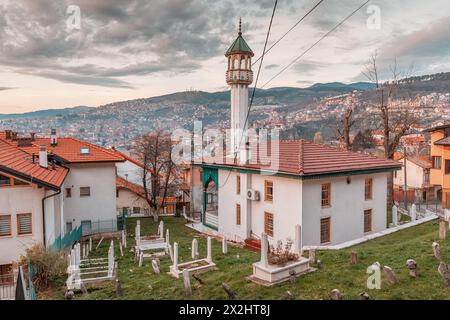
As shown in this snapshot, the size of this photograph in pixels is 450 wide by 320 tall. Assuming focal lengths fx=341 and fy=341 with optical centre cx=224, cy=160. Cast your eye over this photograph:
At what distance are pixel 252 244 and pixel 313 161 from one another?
528 cm

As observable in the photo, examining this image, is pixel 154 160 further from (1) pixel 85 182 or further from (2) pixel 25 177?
(2) pixel 25 177

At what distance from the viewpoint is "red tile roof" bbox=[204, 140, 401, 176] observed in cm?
1588

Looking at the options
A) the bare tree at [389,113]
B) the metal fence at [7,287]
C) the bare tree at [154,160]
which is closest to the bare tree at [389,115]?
the bare tree at [389,113]

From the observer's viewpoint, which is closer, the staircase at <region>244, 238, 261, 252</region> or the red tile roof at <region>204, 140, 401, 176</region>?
the red tile roof at <region>204, 140, 401, 176</region>

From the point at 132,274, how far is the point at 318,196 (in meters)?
8.82

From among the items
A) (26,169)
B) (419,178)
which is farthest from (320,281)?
(419,178)

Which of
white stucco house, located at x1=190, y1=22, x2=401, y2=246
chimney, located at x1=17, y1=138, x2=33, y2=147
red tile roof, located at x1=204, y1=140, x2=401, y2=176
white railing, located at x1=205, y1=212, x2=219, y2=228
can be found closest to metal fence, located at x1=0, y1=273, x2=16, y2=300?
white stucco house, located at x1=190, y1=22, x2=401, y2=246

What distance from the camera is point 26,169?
596 inches

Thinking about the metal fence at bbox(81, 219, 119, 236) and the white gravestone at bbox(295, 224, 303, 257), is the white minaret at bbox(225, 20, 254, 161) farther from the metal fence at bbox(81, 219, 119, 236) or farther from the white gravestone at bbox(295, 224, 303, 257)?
the white gravestone at bbox(295, 224, 303, 257)

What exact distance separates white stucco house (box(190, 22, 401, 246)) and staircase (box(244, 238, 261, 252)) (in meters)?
0.38

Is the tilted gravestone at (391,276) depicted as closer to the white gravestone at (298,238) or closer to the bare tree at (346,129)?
the white gravestone at (298,238)
